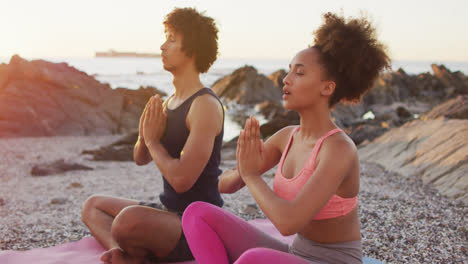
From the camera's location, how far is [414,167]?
23.7 feet

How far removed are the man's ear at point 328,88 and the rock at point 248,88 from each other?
2615cm

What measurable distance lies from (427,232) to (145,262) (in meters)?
3.10

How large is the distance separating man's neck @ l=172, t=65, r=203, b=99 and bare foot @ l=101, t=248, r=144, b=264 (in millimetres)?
1309

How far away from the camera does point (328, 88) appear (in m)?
2.28

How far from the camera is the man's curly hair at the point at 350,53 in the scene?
2221mm

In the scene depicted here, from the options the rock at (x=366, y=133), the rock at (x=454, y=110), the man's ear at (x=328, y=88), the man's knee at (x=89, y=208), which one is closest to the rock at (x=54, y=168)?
the man's knee at (x=89, y=208)

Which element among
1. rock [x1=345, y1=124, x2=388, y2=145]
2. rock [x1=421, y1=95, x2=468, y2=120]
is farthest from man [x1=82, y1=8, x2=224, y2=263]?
rock [x1=345, y1=124, x2=388, y2=145]

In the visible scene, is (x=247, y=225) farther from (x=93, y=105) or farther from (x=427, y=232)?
(x=93, y=105)

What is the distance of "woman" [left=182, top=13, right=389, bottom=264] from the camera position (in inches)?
79.2

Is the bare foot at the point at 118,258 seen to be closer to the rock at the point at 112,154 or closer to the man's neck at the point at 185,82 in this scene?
the man's neck at the point at 185,82

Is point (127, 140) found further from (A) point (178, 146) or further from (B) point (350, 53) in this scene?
(B) point (350, 53)

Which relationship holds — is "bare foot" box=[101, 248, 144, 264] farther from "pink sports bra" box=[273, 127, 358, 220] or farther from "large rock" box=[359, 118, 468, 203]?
"large rock" box=[359, 118, 468, 203]

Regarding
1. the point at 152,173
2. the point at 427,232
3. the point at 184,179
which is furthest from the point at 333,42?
the point at 152,173

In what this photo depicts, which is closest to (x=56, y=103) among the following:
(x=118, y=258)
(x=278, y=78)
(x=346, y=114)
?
(x=118, y=258)
